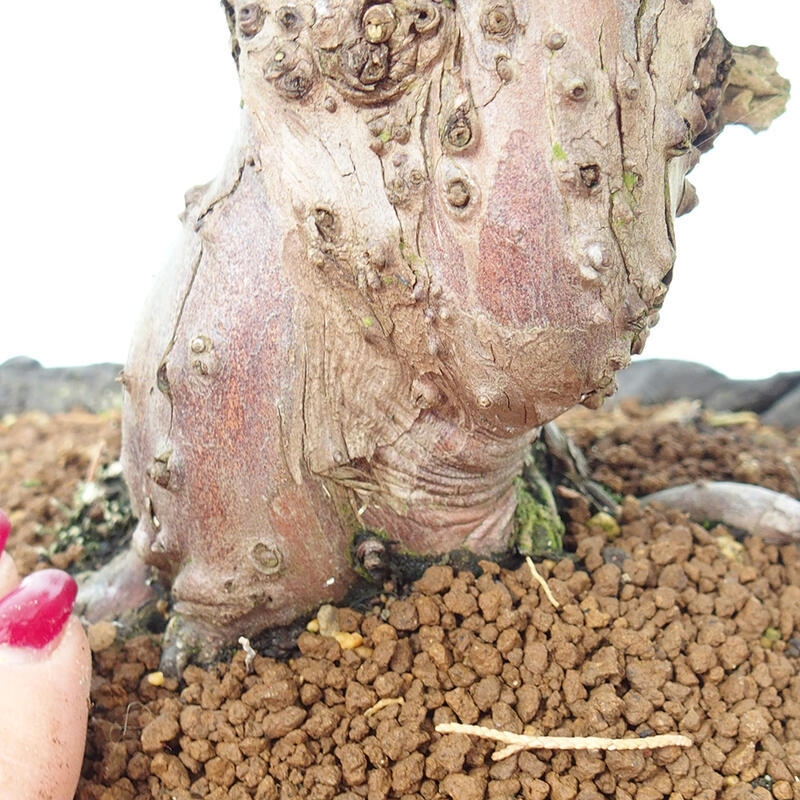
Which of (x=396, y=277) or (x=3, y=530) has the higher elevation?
(x=396, y=277)

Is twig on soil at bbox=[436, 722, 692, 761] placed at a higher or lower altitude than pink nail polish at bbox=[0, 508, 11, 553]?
lower

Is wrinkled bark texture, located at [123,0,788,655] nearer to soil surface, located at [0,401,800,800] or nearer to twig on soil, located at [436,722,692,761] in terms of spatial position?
soil surface, located at [0,401,800,800]

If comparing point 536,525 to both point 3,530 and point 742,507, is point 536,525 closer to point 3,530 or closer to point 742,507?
point 742,507

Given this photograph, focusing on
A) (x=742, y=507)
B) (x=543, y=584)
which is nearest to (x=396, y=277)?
(x=543, y=584)

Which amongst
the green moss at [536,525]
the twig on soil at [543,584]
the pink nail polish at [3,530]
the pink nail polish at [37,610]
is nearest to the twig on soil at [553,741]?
the twig on soil at [543,584]

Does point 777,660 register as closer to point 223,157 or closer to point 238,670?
point 238,670

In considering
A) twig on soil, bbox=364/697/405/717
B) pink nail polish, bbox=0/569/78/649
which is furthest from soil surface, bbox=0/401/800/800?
pink nail polish, bbox=0/569/78/649

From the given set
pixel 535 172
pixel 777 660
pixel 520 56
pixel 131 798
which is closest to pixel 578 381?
pixel 535 172

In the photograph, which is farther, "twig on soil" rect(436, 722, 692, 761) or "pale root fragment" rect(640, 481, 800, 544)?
"pale root fragment" rect(640, 481, 800, 544)
